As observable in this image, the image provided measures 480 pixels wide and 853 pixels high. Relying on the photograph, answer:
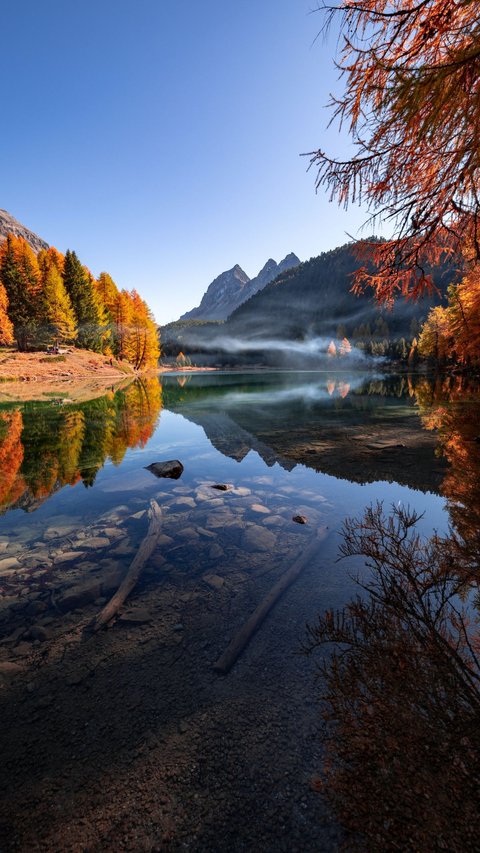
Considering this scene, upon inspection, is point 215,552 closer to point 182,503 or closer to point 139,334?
point 182,503

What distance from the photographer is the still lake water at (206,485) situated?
7.23 m

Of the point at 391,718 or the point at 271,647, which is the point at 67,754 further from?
the point at 391,718

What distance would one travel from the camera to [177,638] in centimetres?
475

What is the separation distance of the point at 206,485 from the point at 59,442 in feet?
34.3

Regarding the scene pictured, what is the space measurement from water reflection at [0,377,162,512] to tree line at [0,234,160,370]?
3729 centimetres

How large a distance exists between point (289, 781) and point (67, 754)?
85.4 inches

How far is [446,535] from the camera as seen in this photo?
281 inches

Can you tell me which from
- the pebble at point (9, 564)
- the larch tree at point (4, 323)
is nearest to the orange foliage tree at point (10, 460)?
the pebble at point (9, 564)

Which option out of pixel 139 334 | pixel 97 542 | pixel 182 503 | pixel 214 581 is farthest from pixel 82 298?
pixel 214 581

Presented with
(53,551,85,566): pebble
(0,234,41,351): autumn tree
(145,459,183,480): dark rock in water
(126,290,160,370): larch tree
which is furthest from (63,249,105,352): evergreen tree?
(53,551,85,566): pebble

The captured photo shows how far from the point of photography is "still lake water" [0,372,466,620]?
23.7 ft

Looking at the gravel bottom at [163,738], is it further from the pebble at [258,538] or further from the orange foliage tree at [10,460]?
the orange foliage tree at [10,460]

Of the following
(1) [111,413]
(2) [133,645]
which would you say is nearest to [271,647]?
(2) [133,645]

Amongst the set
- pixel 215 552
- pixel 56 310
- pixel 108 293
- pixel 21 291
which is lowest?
pixel 215 552
